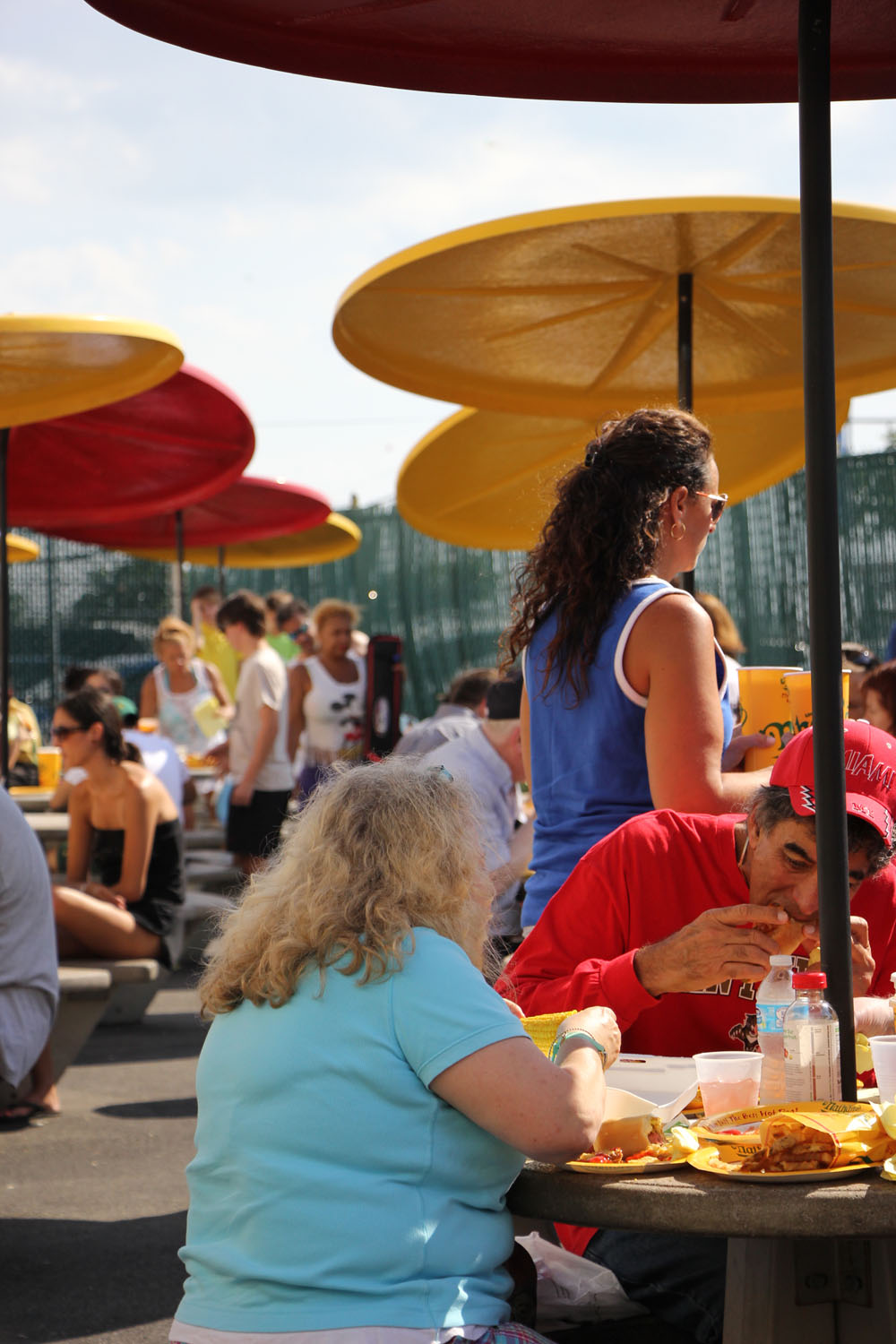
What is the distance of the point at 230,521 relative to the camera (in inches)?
559

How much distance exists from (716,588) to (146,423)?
527 cm

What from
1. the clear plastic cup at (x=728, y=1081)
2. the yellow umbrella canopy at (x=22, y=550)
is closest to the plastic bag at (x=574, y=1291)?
the clear plastic cup at (x=728, y=1081)

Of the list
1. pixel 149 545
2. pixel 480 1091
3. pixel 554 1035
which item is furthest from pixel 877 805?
pixel 149 545

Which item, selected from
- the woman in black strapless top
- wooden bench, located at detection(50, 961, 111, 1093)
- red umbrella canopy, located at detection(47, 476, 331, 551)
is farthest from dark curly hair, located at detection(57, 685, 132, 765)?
red umbrella canopy, located at detection(47, 476, 331, 551)

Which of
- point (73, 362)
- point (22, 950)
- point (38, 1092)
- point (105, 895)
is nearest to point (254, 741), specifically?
point (105, 895)

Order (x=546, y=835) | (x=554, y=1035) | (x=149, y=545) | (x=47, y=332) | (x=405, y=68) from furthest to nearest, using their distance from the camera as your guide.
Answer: (x=149, y=545), (x=47, y=332), (x=546, y=835), (x=405, y=68), (x=554, y=1035)

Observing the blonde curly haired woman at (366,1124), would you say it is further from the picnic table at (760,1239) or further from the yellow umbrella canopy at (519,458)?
the yellow umbrella canopy at (519,458)

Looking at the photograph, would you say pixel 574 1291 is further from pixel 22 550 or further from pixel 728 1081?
pixel 22 550

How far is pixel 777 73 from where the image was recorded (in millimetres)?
2482

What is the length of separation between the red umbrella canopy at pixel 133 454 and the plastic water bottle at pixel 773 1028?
5897mm

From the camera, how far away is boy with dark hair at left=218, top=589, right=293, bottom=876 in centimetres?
877

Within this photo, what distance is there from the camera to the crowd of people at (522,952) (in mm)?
1898

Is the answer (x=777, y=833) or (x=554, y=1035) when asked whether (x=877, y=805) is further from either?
(x=554, y=1035)

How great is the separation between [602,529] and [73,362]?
359 cm
